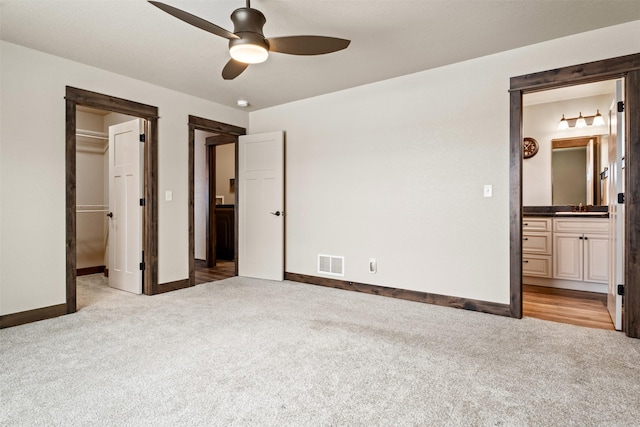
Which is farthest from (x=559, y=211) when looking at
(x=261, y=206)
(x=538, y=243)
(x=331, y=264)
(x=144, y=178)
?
(x=144, y=178)

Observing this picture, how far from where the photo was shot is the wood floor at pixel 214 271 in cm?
488

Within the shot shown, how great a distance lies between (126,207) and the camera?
417 centimetres

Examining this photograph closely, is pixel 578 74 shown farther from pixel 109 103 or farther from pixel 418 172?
pixel 109 103

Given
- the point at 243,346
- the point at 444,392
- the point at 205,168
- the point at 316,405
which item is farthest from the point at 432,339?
the point at 205,168

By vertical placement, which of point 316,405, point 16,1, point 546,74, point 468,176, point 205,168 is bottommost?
point 316,405

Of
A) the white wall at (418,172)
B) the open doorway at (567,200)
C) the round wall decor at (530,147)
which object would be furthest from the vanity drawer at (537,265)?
the white wall at (418,172)

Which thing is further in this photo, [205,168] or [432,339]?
[205,168]

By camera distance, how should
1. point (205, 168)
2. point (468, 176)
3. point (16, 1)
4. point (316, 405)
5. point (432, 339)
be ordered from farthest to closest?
point (205, 168) → point (468, 176) → point (432, 339) → point (16, 1) → point (316, 405)

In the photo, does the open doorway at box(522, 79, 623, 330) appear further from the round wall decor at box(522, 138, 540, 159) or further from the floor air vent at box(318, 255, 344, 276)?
the floor air vent at box(318, 255, 344, 276)

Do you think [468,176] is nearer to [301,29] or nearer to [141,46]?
[301,29]

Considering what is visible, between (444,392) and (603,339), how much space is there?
1.66 metres

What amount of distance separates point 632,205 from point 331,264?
288cm

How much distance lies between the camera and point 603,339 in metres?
2.59

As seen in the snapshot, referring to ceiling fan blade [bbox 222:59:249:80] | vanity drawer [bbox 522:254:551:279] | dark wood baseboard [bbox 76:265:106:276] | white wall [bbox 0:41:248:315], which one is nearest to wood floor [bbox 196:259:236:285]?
dark wood baseboard [bbox 76:265:106:276]
